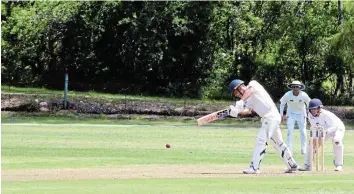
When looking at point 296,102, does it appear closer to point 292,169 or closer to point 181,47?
point 292,169

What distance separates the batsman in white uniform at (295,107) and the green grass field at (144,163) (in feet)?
1.86

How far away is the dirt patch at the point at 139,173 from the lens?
16594 millimetres

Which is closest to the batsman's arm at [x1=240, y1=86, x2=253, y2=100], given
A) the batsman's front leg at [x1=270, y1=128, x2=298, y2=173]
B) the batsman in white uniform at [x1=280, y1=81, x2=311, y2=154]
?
the batsman's front leg at [x1=270, y1=128, x2=298, y2=173]

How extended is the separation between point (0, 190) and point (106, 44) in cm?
3740

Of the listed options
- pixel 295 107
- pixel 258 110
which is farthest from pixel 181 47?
pixel 258 110

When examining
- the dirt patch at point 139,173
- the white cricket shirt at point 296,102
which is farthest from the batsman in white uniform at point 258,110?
the white cricket shirt at point 296,102

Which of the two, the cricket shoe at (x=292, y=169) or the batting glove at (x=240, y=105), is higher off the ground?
the batting glove at (x=240, y=105)

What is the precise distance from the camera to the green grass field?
1480 centimetres

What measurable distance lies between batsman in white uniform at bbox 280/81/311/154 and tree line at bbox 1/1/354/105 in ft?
84.6

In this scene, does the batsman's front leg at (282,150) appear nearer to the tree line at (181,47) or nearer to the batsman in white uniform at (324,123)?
the batsman in white uniform at (324,123)

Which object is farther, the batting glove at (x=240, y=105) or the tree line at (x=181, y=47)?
the tree line at (x=181, y=47)

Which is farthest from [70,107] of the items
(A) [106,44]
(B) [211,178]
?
(B) [211,178]

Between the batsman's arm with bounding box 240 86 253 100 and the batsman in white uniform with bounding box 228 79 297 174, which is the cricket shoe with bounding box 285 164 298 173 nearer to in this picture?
the batsman in white uniform with bounding box 228 79 297 174

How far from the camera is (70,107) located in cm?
4122
